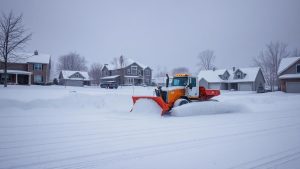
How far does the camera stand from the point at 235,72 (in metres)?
63.8

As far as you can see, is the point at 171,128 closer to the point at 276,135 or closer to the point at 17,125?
the point at 276,135

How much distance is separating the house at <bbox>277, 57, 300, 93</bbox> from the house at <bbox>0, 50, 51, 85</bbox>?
2015 inches

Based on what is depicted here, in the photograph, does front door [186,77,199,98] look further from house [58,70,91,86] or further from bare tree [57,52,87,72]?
bare tree [57,52,87,72]

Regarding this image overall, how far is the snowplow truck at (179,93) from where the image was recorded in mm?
13742

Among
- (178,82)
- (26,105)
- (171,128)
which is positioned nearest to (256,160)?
(171,128)

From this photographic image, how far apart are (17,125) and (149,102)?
6907 millimetres

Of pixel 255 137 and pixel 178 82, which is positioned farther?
pixel 178 82

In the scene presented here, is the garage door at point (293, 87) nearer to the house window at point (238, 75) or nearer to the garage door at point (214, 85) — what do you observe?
the house window at point (238, 75)

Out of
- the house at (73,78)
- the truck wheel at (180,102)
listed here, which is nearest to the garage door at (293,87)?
the truck wheel at (180,102)

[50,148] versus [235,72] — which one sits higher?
[235,72]

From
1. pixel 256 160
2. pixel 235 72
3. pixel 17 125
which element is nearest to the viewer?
pixel 256 160

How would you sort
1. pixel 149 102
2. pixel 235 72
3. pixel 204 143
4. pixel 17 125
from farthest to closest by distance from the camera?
pixel 235 72, pixel 149 102, pixel 17 125, pixel 204 143

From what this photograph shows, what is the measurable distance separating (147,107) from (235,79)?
55.3 meters

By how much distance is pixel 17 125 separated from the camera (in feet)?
31.2
